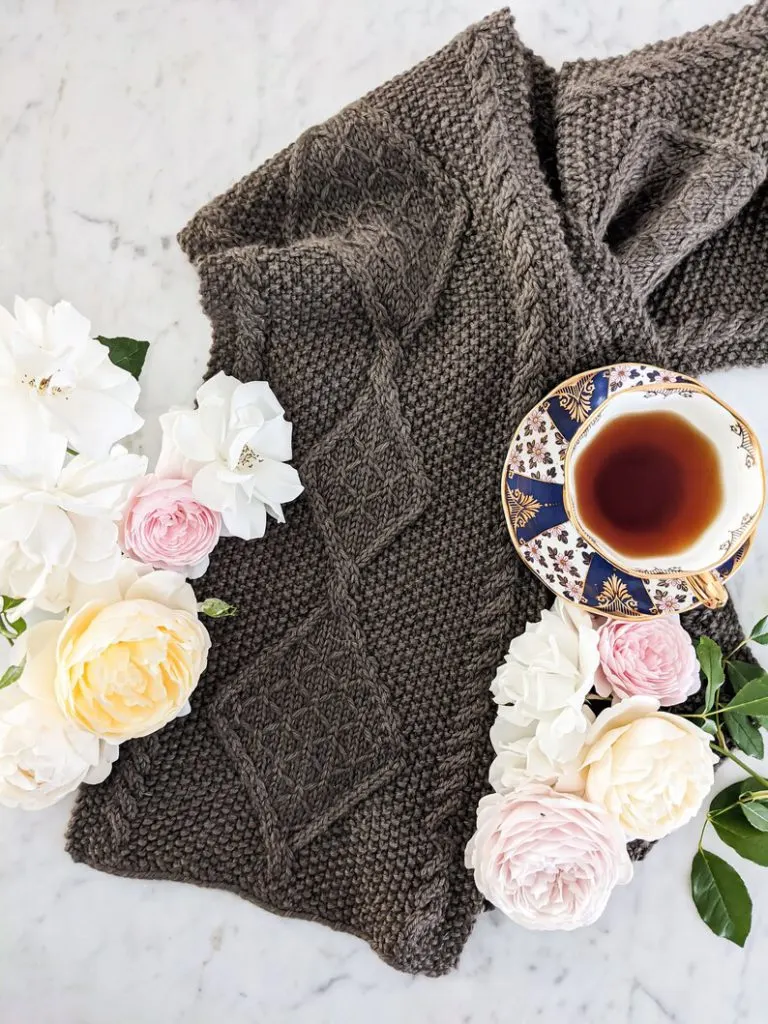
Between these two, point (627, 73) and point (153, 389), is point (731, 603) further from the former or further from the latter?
point (153, 389)

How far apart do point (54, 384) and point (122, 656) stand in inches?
9.0

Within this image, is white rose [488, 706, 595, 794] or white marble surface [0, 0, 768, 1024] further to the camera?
white marble surface [0, 0, 768, 1024]

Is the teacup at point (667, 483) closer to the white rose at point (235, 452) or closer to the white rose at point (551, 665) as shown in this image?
the white rose at point (551, 665)

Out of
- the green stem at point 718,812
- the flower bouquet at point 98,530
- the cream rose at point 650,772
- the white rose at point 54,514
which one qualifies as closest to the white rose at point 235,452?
the flower bouquet at point 98,530

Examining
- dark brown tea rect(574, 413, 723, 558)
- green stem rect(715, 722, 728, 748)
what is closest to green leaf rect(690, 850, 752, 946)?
green stem rect(715, 722, 728, 748)

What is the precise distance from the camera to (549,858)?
0.67m

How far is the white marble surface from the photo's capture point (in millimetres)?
856

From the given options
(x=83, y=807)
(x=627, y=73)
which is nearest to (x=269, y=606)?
(x=83, y=807)

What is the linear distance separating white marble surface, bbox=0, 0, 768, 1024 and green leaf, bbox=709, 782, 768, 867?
113 millimetres

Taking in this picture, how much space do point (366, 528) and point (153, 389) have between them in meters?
0.29

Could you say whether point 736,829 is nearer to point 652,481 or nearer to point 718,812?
point 718,812

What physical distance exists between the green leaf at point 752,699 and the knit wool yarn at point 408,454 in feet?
0.24

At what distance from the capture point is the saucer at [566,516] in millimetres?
724

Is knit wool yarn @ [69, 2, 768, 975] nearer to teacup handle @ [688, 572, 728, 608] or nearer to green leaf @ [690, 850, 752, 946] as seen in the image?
teacup handle @ [688, 572, 728, 608]
